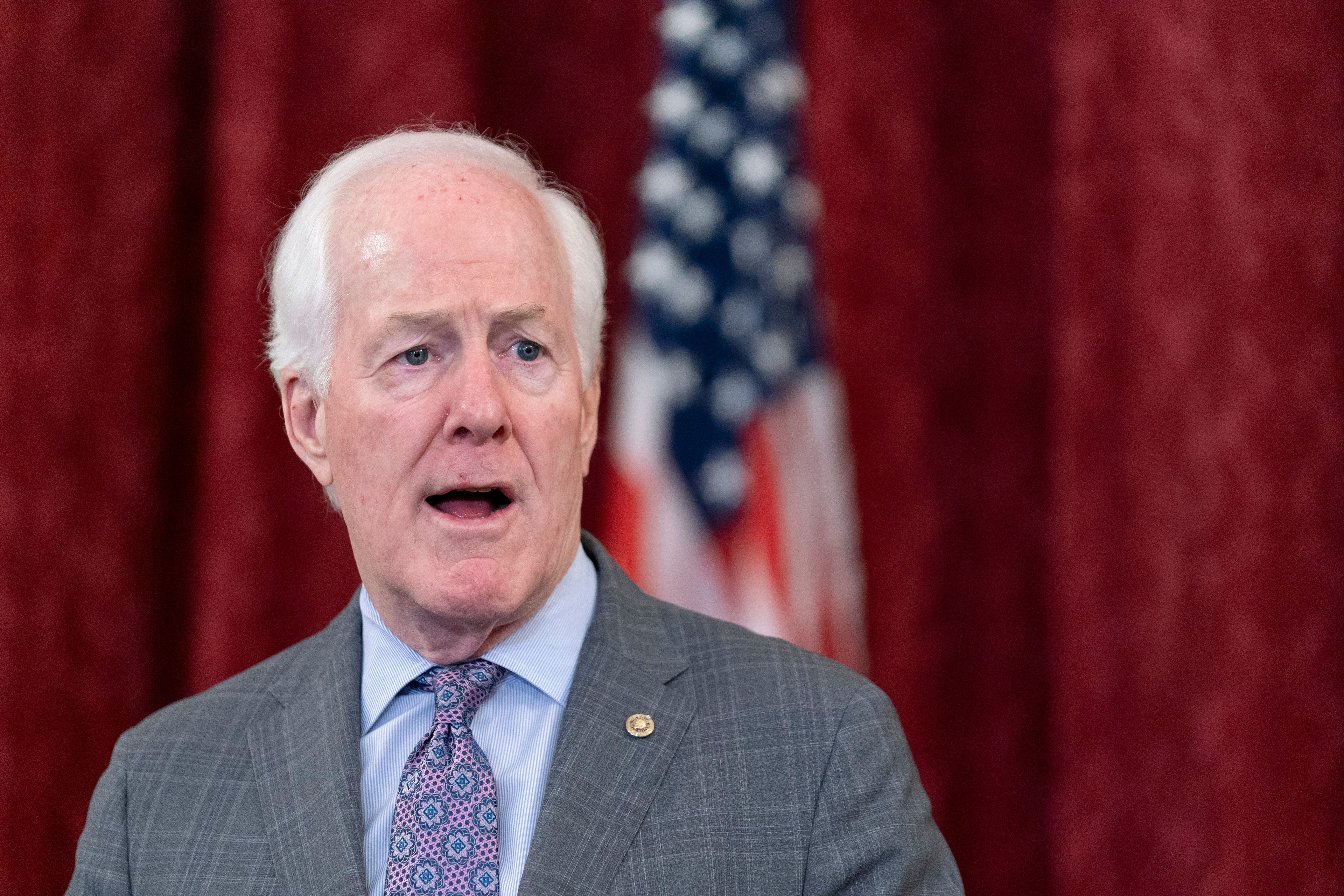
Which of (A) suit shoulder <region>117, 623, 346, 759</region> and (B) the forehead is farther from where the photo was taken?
(A) suit shoulder <region>117, 623, 346, 759</region>

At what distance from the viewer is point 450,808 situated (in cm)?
152

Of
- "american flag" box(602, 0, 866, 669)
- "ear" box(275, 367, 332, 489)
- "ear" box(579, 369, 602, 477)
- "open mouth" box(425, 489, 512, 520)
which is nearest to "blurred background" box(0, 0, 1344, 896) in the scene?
"american flag" box(602, 0, 866, 669)

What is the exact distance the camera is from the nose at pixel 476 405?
155cm

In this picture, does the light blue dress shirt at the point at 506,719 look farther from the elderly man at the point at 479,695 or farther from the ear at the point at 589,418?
the ear at the point at 589,418

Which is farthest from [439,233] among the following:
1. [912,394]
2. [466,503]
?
[912,394]

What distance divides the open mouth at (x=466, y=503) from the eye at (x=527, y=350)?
0.18 m

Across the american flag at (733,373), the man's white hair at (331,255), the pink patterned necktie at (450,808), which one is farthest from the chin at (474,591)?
the american flag at (733,373)

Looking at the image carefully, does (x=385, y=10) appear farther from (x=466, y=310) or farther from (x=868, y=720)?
(x=868, y=720)

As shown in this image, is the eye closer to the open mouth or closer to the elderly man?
the elderly man

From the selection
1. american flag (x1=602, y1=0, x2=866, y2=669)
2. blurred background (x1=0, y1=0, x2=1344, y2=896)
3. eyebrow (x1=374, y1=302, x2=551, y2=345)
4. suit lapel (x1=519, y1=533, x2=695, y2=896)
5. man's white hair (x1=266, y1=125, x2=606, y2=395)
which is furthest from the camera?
american flag (x1=602, y1=0, x2=866, y2=669)

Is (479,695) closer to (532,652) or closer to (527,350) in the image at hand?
(532,652)

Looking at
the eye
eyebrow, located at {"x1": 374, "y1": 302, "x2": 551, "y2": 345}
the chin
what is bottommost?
the chin

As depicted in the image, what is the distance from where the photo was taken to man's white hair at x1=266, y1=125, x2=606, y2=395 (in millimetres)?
1712

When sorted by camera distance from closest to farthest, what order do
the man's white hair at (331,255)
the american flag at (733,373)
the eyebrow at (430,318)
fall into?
the eyebrow at (430,318)
the man's white hair at (331,255)
the american flag at (733,373)
